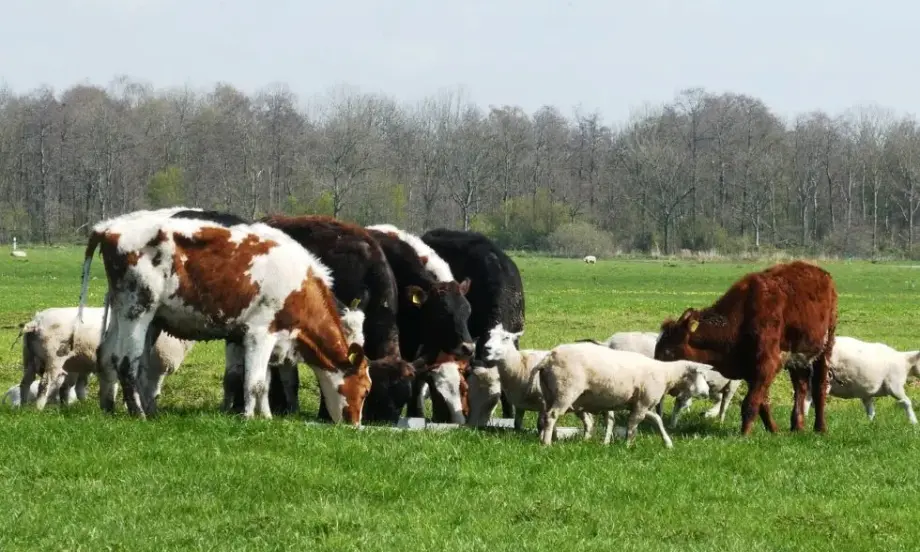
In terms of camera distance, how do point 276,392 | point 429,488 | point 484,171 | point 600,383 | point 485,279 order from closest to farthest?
point 429,488, point 600,383, point 276,392, point 485,279, point 484,171

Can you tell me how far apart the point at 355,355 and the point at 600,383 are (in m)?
3.27

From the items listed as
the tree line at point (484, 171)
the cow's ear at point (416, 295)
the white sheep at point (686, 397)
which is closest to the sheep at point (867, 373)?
the white sheep at point (686, 397)

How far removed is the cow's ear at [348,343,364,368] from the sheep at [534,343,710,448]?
2.55 meters

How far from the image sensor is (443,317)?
53.2 ft

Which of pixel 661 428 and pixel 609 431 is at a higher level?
pixel 661 428

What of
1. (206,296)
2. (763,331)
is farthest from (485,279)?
(206,296)

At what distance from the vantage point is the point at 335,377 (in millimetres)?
14328

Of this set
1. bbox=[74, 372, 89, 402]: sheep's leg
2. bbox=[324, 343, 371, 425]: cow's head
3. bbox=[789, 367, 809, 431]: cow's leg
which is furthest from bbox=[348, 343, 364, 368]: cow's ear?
bbox=[789, 367, 809, 431]: cow's leg

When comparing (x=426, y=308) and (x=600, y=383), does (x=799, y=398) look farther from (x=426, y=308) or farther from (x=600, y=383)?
(x=426, y=308)

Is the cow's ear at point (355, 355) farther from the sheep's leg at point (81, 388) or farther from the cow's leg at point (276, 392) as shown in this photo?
the sheep's leg at point (81, 388)

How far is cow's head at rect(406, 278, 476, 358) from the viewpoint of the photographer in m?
16.1

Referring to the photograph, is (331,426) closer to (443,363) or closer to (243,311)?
(243,311)

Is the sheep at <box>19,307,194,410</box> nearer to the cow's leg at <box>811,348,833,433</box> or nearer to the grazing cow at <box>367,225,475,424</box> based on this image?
the grazing cow at <box>367,225,475,424</box>

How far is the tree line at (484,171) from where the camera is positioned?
322 ft
